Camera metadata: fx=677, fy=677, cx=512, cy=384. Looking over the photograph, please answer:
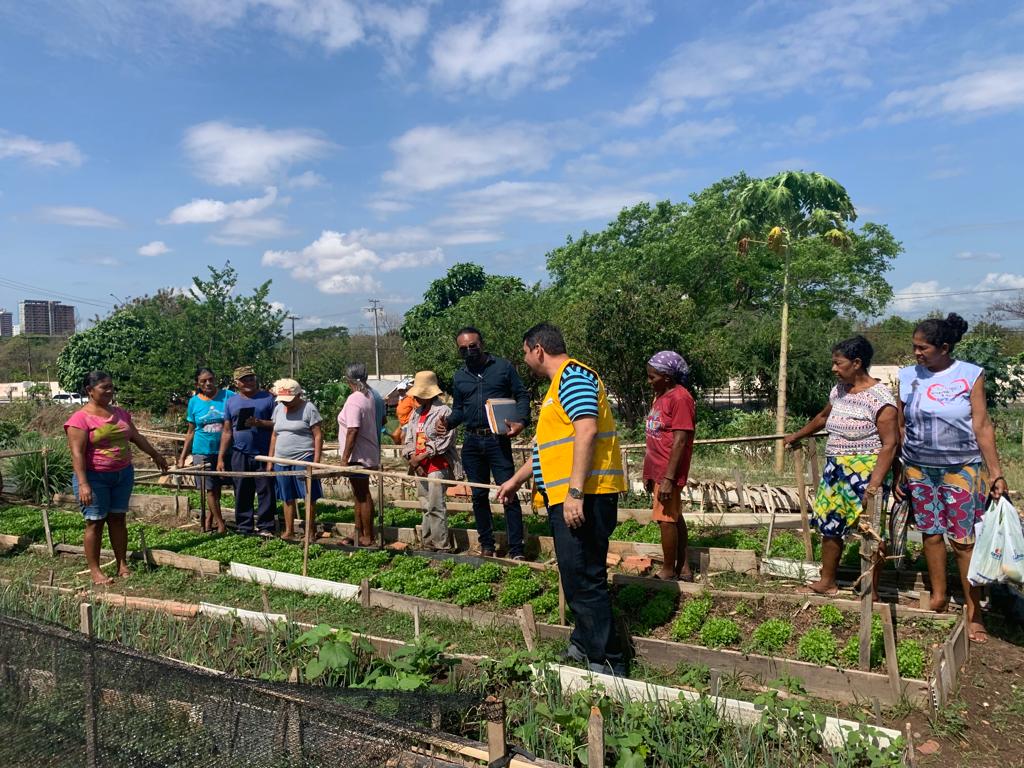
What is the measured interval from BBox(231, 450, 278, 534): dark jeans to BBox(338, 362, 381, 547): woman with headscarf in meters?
1.15

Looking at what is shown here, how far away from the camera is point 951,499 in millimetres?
3980

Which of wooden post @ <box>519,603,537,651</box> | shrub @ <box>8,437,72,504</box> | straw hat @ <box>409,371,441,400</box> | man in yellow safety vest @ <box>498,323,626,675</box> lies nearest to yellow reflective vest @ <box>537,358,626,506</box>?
man in yellow safety vest @ <box>498,323,626,675</box>

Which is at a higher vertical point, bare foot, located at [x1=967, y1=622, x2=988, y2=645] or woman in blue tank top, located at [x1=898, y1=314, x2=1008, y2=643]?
woman in blue tank top, located at [x1=898, y1=314, x2=1008, y2=643]

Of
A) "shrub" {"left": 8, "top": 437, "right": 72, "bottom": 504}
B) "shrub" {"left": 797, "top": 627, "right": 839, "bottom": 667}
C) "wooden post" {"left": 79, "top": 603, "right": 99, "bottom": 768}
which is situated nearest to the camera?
"wooden post" {"left": 79, "top": 603, "right": 99, "bottom": 768}

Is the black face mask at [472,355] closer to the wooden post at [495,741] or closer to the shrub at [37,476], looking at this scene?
the wooden post at [495,741]

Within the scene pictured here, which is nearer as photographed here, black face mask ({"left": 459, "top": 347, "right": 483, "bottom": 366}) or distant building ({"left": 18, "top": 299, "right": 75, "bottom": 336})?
black face mask ({"left": 459, "top": 347, "right": 483, "bottom": 366})

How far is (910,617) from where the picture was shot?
3.99 m

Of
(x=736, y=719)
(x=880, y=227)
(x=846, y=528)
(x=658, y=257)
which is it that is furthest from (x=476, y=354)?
(x=880, y=227)

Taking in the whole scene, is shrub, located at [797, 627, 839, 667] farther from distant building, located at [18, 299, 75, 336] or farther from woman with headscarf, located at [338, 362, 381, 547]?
distant building, located at [18, 299, 75, 336]

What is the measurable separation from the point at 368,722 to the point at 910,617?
3215mm

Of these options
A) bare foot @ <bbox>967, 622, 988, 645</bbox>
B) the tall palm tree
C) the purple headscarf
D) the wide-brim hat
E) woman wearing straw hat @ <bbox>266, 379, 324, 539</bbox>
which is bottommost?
bare foot @ <bbox>967, 622, 988, 645</bbox>

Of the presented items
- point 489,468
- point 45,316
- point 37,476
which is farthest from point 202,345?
point 45,316

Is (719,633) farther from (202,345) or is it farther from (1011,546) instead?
(202,345)

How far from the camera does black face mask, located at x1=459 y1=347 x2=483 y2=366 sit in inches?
215
